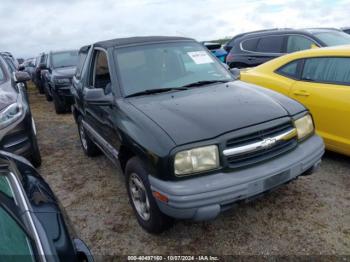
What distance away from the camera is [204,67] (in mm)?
3865

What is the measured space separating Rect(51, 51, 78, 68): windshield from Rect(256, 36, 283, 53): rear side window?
17.4 ft

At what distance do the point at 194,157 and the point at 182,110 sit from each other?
1.81 ft

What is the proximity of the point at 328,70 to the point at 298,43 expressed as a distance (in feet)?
11.6

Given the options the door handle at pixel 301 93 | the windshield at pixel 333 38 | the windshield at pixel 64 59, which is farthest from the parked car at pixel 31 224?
the windshield at pixel 64 59

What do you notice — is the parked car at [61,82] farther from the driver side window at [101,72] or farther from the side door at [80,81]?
the driver side window at [101,72]

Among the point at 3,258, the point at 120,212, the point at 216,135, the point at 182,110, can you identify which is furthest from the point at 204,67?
the point at 3,258

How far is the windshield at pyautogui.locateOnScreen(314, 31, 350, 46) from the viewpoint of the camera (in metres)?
6.95

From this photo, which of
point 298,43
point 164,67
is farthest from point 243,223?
point 298,43

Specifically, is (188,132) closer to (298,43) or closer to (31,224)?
(31,224)

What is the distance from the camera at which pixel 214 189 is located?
2418mm

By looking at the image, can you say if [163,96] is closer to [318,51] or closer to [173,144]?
[173,144]

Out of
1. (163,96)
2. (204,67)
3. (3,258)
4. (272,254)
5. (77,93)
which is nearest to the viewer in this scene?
(3,258)

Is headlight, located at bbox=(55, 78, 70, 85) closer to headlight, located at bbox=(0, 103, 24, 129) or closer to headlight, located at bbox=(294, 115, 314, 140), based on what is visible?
headlight, located at bbox=(0, 103, 24, 129)

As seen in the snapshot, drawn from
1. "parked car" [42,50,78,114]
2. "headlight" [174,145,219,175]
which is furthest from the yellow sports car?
"parked car" [42,50,78,114]
